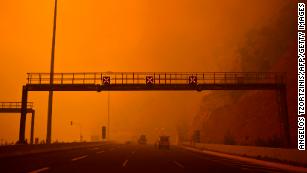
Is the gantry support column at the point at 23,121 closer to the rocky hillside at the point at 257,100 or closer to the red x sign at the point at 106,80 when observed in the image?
the red x sign at the point at 106,80

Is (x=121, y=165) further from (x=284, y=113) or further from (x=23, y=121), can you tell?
(x=284, y=113)

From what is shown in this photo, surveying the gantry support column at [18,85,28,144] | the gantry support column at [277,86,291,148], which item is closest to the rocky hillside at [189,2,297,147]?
the gantry support column at [277,86,291,148]

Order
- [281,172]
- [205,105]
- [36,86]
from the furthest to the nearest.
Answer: [205,105]
[36,86]
[281,172]

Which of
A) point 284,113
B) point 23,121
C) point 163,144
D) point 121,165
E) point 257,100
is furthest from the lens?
point 257,100

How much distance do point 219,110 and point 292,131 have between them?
3609 cm

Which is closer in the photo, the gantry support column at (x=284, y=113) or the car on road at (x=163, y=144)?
the gantry support column at (x=284, y=113)

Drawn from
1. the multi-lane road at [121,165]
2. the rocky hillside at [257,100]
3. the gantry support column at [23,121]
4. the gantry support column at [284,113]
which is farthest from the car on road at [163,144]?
the multi-lane road at [121,165]

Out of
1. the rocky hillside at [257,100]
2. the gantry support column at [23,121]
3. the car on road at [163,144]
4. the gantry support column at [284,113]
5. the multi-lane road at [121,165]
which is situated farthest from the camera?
the rocky hillside at [257,100]

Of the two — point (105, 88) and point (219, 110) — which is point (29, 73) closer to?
point (105, 88)

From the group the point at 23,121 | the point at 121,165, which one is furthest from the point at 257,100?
the point at 121,165

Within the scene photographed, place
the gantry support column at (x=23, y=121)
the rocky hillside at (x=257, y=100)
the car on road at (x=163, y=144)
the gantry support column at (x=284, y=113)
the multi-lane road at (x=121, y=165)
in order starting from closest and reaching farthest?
the multi-lane road at (x=121, y=165) < the gantry support column at (x=23, y=121) < the gantry support column at (x=284, y=113) < the car on road at (x=163, y=144) < the rocky hillside at (x=257, y=100)

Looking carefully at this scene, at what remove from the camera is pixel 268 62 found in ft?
318

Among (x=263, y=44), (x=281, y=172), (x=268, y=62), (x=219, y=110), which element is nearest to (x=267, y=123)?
(x=219, y=110)

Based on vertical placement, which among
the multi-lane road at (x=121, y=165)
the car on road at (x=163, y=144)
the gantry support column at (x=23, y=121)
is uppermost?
the gantry support column at (x=23, y=121)
